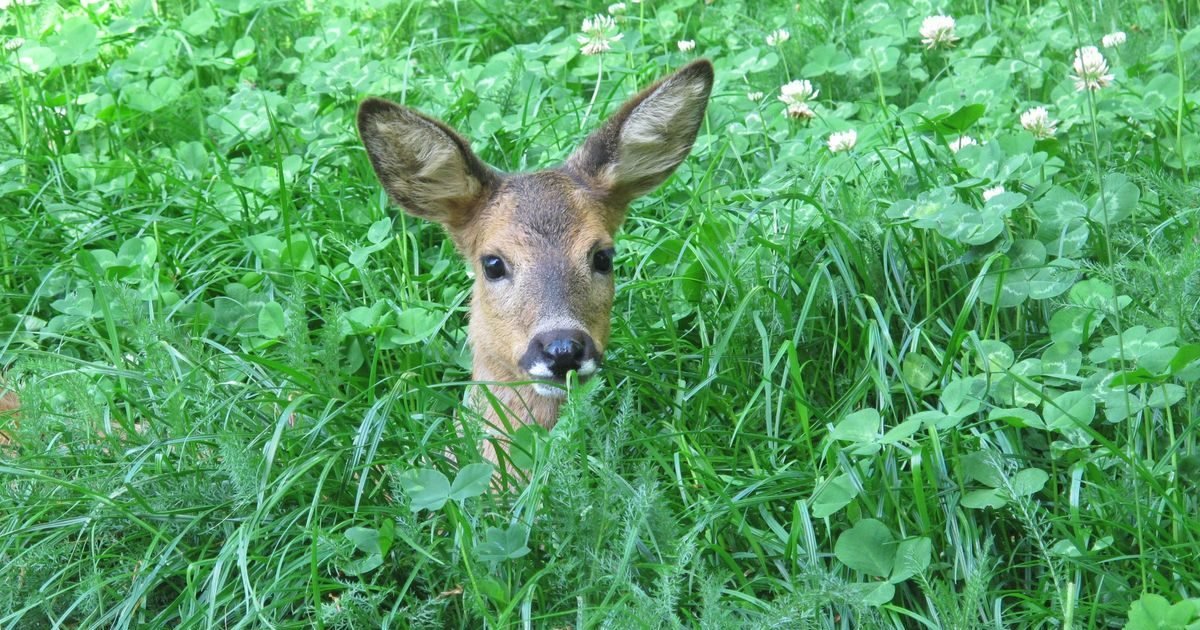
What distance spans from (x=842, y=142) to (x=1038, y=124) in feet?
2.16

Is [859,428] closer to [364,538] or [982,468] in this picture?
[982,468]

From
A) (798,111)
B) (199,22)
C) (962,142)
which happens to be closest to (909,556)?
(962,142)

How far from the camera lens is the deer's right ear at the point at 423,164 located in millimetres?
4430

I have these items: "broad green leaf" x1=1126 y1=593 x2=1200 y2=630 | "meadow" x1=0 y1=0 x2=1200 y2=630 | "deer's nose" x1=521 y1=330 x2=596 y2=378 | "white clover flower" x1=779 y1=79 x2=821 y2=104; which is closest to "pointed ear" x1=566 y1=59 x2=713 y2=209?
"meadow" x1=0 y1=0 x2=1200 y2=630

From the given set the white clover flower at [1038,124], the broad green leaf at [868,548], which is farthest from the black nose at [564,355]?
the white clover flower at [1038,124]

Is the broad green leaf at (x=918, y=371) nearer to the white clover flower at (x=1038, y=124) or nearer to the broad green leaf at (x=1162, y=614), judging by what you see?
the broad green leaf at (x=1162, y=614)

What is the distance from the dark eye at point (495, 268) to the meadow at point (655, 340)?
341 millimetres

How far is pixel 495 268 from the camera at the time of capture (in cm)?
452

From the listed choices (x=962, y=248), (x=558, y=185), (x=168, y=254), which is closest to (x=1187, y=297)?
(x=962, y=248)

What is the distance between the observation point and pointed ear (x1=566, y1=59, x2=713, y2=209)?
15.1ft

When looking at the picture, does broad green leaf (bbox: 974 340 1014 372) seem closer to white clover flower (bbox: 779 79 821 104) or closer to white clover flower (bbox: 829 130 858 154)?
white clover flower (bbox: 829 130 858 154)

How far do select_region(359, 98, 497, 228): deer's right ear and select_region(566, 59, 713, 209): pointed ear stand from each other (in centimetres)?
34

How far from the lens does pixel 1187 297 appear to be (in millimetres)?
3865

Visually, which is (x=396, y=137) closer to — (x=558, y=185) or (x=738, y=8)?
(x=558, y=185)
